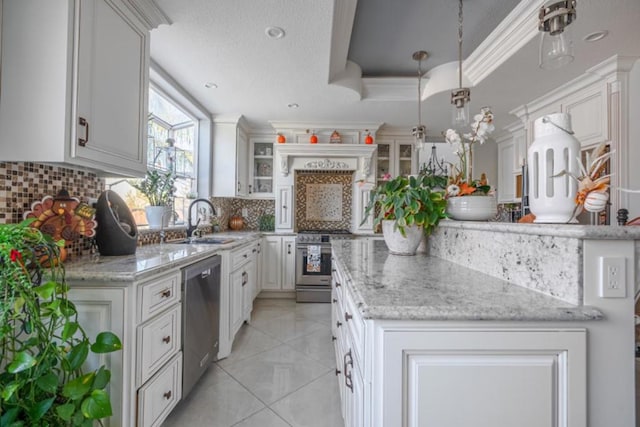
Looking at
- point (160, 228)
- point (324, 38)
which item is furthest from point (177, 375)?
point (324, 38)

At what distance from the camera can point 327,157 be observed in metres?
4.07

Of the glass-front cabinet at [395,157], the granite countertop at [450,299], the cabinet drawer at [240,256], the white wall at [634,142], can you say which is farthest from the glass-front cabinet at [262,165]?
the white wall at [634,142]

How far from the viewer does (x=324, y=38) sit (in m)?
2.09

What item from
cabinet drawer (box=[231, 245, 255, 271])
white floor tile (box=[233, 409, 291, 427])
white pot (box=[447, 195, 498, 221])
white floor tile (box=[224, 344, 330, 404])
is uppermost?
white pot (box=[447, 195, 498, 221])

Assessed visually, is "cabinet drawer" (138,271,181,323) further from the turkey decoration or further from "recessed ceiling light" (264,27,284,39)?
"recessed ceiling light" (264,27,284,39)

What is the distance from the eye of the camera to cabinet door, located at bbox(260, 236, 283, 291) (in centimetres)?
387

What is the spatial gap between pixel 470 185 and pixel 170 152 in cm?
268

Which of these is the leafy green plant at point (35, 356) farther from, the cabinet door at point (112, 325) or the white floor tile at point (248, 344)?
the white floor tile at point (248, 344)

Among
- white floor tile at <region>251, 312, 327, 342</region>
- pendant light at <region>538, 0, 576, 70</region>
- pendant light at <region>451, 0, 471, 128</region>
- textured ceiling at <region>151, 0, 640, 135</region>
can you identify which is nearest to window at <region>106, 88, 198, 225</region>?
textured ceiling at <region>151, 0, 640, 135</region>

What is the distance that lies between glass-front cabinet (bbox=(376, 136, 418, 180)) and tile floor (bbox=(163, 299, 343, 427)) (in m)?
2.52

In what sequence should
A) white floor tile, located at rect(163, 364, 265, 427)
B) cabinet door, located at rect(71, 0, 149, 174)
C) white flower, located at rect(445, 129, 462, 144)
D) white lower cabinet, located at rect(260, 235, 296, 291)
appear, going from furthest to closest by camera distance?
white lower cabinet, located at rect(260, 235, 296, 291), white floor tile, located at rect(163, 364, 265, 427), white flower, located at rect(445, 129, 462, 144), cabinet door, located at rect(71, 0, 149, 174)

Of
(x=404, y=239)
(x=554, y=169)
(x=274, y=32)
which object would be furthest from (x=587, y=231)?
(x=274, y=32)

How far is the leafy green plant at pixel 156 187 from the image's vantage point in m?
2.27

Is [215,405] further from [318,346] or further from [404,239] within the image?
[404,239]
